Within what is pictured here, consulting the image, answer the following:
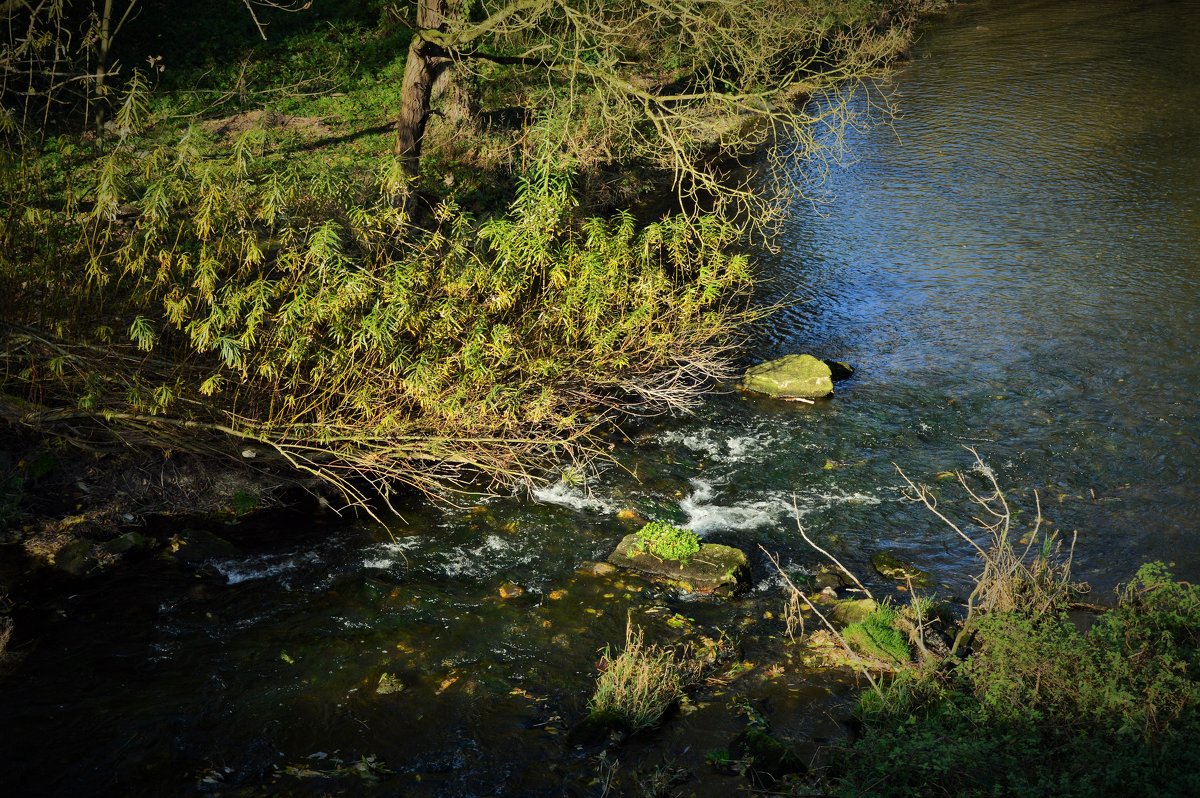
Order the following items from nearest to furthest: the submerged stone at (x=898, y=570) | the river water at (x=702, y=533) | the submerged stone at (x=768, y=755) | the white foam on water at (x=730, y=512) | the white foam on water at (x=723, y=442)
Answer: the submerged stone at (x=768, y=755) < the river water at (x=702, y=533) < the submerged stone at (x=898, y=570) < the white foam on water at (x=730, y=512) < the white foam on water at (x=723, y=442)

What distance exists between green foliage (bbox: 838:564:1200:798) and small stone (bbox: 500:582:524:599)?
335 cm

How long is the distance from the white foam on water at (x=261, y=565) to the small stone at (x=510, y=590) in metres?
1.92

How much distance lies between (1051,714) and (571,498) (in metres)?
5.55

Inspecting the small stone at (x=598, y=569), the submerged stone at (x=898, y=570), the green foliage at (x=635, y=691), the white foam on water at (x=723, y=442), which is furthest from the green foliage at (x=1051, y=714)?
the white foam on water at (x=723, y=442)

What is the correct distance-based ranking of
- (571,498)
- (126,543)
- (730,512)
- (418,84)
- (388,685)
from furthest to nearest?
(418,84) → (571,498) → (730,512) → (126,543) → (388,685)

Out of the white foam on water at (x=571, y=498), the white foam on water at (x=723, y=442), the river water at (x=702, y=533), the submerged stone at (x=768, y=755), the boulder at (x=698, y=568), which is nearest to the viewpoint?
the submerged stone at (x=768, y=755)

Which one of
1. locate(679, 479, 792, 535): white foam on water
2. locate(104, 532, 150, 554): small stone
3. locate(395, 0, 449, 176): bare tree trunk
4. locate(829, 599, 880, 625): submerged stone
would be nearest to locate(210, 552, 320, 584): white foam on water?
locate(104, 532, 150, 554): small stone

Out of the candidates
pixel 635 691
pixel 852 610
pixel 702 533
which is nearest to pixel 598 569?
pixel 702 533

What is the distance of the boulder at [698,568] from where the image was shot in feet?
29.9

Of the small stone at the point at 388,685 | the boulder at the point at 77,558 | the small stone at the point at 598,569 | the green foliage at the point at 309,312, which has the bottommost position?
the small stone at the point at 388,685

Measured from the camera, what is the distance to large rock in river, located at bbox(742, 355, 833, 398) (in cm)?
1295

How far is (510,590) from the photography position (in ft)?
30.0

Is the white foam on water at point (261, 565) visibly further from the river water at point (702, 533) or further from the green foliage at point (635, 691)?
the green foliage at point (635, 691)

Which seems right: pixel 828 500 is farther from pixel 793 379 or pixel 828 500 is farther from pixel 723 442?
pixel 793 379
